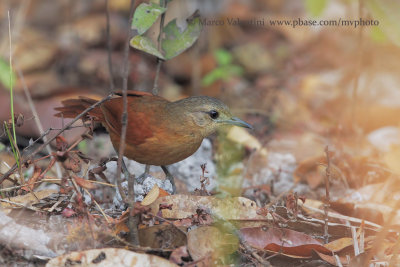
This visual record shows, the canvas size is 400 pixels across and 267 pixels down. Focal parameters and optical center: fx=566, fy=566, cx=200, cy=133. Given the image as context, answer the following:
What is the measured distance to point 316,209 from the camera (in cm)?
345

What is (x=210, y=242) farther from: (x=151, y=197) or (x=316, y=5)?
(x=316, y=5)

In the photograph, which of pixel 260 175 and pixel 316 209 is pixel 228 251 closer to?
pixel 316 209

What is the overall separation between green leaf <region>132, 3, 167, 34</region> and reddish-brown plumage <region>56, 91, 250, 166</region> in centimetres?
52

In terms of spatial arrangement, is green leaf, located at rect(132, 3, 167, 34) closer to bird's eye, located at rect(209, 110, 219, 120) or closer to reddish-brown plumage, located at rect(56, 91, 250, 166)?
reddish-brown plumage, located at rect(56, 91, 250, 166)

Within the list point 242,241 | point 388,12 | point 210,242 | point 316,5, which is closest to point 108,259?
point 210,242

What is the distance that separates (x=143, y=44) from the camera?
3.42m

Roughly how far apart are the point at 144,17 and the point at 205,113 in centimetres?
80

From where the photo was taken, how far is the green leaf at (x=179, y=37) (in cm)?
381

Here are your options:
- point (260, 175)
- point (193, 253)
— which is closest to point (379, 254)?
point (193, 253)

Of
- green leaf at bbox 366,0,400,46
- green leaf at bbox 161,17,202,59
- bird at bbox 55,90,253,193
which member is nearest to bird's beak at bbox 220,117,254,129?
bird at bbox 55,90,253,193

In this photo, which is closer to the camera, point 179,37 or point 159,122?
point 159,122

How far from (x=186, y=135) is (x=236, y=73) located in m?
3.37

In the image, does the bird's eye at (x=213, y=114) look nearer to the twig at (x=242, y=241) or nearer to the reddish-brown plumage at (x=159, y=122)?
the reddish-brown plumage at (x=159, y=122)

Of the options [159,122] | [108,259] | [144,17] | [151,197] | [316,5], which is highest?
[316,5]
